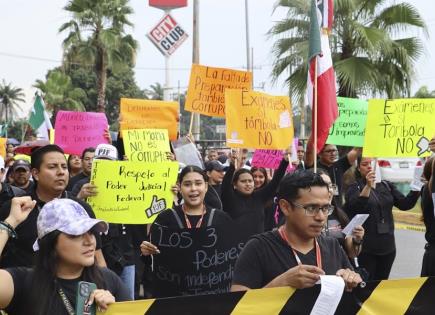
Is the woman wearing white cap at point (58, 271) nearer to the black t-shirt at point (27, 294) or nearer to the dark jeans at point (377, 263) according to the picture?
the black t-shirt at point (27, 294)

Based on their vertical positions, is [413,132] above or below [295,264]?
above

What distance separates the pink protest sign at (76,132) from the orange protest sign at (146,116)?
1.31 feet

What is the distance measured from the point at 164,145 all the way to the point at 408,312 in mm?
4851

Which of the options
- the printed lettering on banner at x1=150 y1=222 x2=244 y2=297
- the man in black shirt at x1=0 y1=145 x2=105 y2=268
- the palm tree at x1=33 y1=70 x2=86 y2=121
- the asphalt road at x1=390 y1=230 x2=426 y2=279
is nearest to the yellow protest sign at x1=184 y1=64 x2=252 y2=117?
the asphalt road at x1=390 y1=230 x2=426 y2=279

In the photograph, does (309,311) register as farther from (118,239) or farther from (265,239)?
(118,239)

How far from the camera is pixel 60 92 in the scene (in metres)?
51.1

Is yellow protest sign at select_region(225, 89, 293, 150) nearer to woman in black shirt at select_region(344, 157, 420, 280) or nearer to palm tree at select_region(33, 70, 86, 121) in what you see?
woman in black shirt at select_region(344, 157, 420, 280)

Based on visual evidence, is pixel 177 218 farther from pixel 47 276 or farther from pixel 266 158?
pixel 266 158

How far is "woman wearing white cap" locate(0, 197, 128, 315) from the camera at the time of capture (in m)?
3.01

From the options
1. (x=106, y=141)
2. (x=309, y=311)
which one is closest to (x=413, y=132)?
(x=106, y=141)

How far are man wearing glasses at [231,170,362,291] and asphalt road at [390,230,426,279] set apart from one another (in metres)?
6.28

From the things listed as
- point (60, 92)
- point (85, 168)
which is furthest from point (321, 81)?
point (60, 92)

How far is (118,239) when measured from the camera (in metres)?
6.18

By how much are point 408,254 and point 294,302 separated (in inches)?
350
